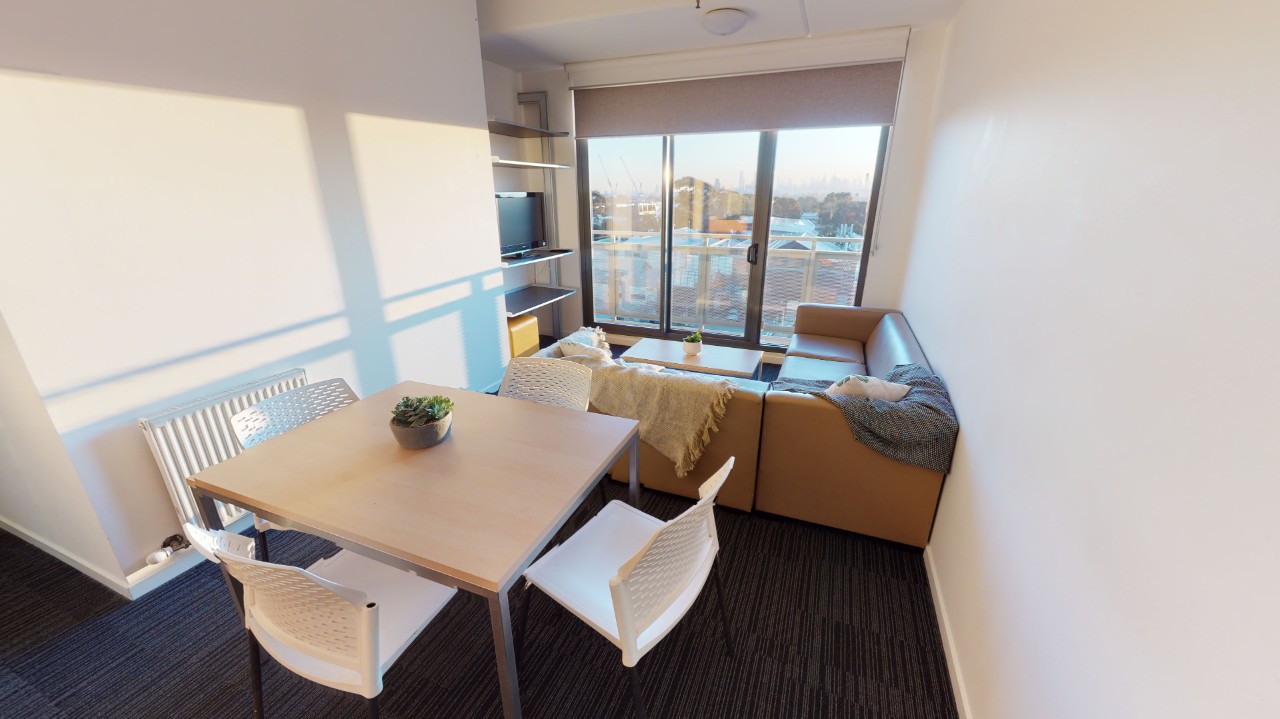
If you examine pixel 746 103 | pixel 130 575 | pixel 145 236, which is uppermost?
pixel 746 103

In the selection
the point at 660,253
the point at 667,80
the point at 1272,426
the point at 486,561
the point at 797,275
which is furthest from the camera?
the point at 660,253

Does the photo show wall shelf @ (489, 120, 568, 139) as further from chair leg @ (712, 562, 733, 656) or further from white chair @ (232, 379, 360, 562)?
chair leg @ (712, 562, 733, 656)

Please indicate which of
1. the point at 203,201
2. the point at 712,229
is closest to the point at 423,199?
the point at 203,201

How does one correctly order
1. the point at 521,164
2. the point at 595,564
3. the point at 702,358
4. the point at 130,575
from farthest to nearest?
the point at 521,164 < the point at 702,358 < the point at 130,575 < the point at 595,564

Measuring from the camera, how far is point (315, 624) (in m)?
1.11

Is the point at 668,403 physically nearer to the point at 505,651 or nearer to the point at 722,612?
the point at 722,612

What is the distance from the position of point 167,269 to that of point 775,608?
277 cm

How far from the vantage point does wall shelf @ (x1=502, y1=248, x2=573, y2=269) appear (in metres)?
3.88

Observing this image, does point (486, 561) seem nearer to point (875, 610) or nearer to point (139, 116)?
point (875, 610)

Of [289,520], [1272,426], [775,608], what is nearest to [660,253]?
[775,608]

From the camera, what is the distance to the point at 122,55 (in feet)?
5.59

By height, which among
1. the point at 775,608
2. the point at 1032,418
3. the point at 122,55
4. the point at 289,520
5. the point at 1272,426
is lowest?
the point at 775,608

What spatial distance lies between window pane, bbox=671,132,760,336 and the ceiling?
0.76m

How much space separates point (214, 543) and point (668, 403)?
1.59m
